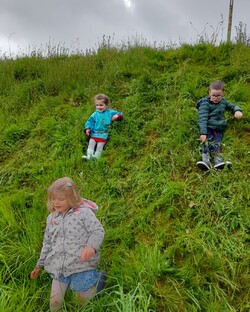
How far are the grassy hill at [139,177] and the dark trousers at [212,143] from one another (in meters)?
0.13

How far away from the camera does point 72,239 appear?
3039 mm

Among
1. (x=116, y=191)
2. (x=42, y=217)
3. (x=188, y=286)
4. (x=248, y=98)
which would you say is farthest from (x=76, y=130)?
(x=188, y=286)

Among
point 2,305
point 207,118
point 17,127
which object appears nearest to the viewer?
point 2,305

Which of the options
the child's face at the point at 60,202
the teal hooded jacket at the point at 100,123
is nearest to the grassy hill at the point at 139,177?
the teal hooded jacket at the point at 100,123

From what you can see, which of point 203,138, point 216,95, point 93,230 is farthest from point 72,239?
point 216,95

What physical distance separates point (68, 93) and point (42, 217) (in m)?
3.62

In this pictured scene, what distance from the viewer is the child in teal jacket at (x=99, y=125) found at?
5.39 meters

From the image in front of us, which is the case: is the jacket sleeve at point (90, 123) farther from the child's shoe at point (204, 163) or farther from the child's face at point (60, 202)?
the child's face at point (60, 202)

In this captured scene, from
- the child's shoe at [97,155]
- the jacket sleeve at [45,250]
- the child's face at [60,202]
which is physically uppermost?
the child's shoe at [97,155]

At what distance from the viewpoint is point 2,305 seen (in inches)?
110

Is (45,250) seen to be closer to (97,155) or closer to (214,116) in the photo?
(97,155)

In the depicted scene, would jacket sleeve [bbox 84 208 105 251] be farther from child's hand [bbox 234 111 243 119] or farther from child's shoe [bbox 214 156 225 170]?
child's hand [bbox 234 111 243 119]

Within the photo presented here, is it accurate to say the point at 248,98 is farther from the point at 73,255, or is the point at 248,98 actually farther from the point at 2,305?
the point at 2,305

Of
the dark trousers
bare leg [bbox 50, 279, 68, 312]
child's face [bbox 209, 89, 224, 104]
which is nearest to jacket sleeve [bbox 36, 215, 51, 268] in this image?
bare leg [bbox 50, 279, 68, 312]
